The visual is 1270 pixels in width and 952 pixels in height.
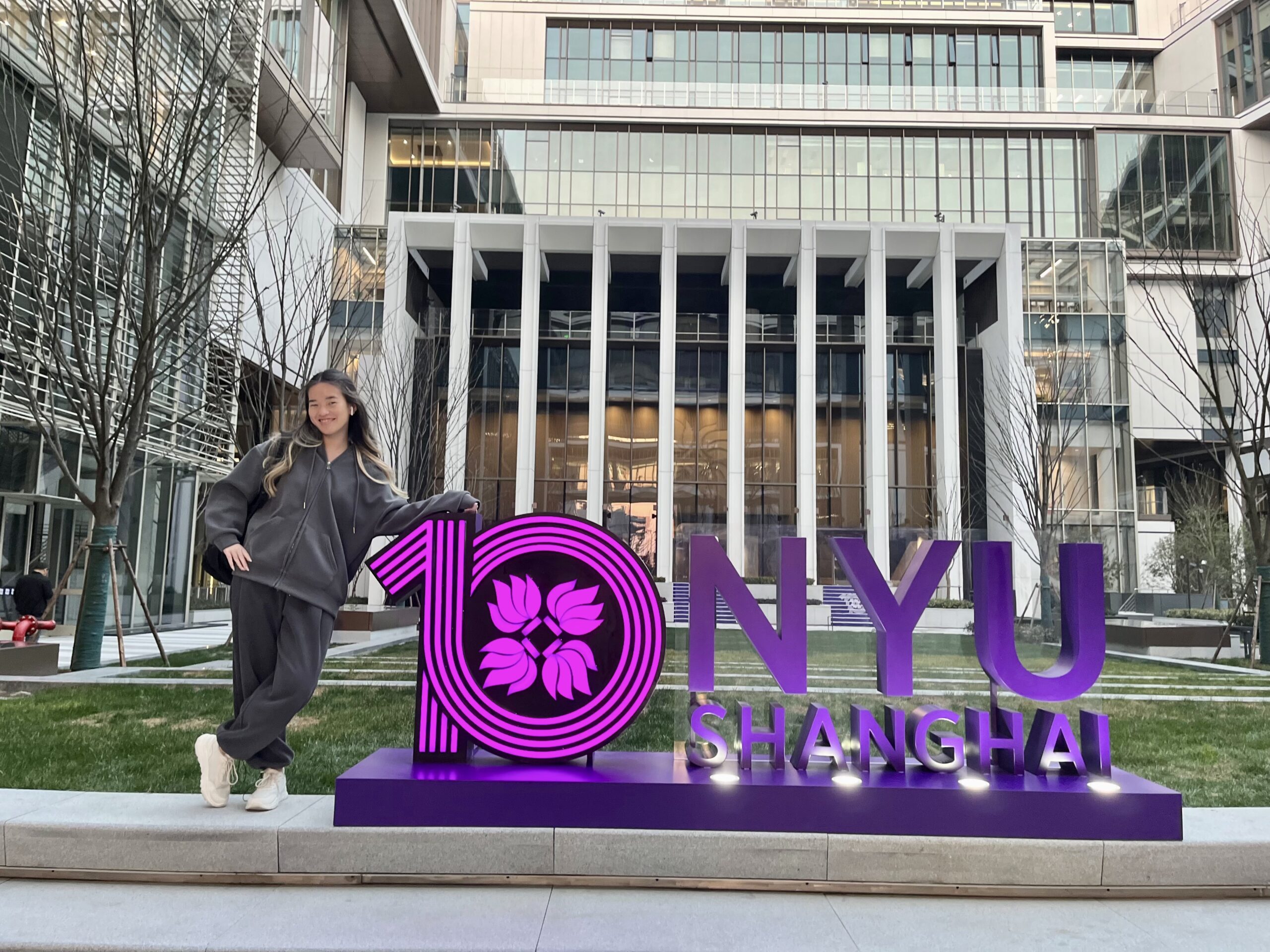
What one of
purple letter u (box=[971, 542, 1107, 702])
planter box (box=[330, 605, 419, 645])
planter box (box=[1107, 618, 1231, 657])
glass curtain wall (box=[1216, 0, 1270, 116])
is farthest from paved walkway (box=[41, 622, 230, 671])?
glass curtain wall (box=[1216, 0, 1270, 116])

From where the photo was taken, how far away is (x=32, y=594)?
15.3 meters

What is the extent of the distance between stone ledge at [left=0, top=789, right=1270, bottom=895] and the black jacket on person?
1320cm

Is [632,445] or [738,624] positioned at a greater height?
[632,445]

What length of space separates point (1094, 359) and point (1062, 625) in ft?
108

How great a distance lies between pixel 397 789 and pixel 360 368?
26739 mm

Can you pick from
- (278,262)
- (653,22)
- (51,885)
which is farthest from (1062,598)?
(653,22)

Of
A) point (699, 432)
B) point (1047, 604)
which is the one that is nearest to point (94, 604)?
point (1047, 604)

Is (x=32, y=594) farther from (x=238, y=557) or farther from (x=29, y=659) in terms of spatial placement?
(x=238, y=557)

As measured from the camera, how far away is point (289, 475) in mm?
4695

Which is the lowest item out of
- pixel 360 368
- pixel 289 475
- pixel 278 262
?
pixel 289 475

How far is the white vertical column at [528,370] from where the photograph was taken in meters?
31.4

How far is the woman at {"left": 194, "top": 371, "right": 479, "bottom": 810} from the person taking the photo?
14.7 ft

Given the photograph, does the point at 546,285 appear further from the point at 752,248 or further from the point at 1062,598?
the point at 1062,598

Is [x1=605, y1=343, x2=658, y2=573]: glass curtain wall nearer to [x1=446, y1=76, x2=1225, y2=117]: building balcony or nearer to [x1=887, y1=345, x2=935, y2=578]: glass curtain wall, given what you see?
[x1=887, y1=345, x2=935, y2=578]: glass curtain wall
